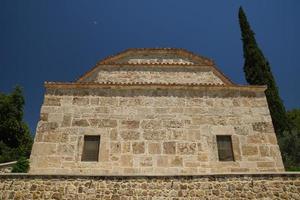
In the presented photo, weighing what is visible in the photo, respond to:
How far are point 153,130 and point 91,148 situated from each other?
2.24 m

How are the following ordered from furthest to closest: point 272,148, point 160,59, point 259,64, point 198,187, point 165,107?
point 259,64 → point 160,59 → point 165,107 → point 272,148 → point 198,187

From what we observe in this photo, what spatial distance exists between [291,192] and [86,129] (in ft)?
21.8

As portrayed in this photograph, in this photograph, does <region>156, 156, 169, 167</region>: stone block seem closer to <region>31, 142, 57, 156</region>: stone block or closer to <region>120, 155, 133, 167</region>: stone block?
<region>120, 155, 133, 167</region>: stone block

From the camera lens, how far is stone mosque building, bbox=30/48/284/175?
27.7 feet

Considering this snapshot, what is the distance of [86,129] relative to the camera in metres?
8.95

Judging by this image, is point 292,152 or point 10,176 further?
point 292,152

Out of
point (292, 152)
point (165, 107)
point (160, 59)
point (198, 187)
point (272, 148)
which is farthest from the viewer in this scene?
point (292, 152)

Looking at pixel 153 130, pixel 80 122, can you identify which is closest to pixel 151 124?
pixel 153 130

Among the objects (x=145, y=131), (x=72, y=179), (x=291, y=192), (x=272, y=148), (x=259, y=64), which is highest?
(x=259, y=64)

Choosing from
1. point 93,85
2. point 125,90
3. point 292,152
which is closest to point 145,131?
point 125,90

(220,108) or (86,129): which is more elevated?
(220,108)

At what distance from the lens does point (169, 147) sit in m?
8.72

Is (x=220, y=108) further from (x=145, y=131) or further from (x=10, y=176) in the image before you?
(x=10, y=176)

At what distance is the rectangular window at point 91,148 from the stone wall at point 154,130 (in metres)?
0.14
